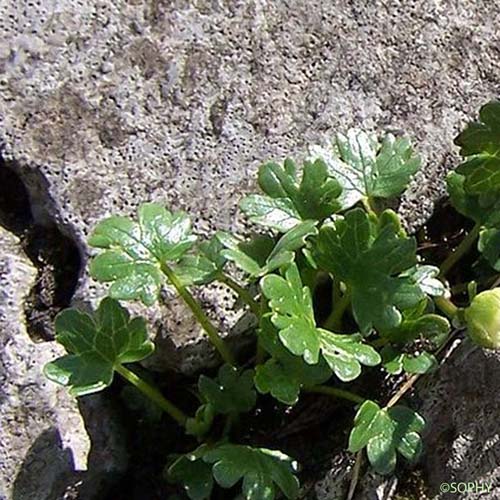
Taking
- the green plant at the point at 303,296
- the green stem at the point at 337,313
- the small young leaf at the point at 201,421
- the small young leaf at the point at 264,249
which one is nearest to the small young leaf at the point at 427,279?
the green plant at the point at 303,296

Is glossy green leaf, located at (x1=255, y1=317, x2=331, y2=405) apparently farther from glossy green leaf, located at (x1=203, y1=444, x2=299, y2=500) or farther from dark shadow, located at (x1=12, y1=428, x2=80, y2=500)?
dark shadow, located at (x1=12, y1=428, x2=80, y2=500)

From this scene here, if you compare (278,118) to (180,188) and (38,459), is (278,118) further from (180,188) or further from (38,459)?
(38,459)

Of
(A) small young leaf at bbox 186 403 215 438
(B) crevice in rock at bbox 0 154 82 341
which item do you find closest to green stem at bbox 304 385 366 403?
(A) small young leaf at bbox 186 403 215 438

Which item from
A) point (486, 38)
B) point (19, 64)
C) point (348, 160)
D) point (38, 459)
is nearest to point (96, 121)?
point (19, 64)

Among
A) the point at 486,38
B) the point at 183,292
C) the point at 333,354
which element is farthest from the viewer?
the point at 486,38

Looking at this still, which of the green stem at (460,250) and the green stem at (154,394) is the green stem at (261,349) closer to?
the green stem at (154,394)

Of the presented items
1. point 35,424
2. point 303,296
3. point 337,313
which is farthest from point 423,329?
point 35,424

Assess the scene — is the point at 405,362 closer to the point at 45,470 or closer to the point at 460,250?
the point at 460,250
